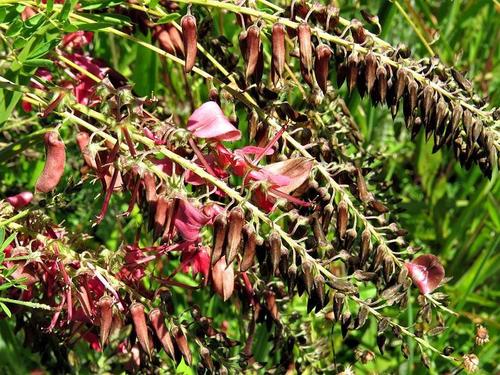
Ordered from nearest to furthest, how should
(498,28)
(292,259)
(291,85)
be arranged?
(292,259), (291,85), (498,28)

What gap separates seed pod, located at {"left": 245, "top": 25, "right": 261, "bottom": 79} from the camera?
1.24 meters

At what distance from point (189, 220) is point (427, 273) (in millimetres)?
361

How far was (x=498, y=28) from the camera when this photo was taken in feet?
10.0

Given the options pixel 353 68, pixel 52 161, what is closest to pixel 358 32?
pixel 353 68

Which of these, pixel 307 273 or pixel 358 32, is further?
pixel 358 32

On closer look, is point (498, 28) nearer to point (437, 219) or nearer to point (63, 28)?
point (437, 219)

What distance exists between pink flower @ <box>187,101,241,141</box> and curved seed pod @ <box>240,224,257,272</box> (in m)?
0.17

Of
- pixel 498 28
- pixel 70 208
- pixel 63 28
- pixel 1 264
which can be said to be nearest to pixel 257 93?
pixel 63 28

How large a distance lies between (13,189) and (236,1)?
963 millimetres

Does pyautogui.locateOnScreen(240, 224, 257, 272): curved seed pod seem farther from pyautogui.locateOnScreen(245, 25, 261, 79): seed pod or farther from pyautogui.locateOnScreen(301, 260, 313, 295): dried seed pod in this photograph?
pyautogui.locateOnScreen(245, 25, 261, 79): seed pod

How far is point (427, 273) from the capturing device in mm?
1241

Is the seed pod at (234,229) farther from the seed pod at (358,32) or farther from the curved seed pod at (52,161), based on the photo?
the seed pod at (358,32)

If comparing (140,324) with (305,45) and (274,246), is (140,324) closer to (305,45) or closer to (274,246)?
(274,246)

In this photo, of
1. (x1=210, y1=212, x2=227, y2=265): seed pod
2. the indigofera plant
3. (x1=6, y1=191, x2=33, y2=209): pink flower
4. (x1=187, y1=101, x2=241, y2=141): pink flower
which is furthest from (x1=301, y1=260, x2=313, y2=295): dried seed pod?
(x1=6, y1=191, x2=33, y2=209): pink flower
